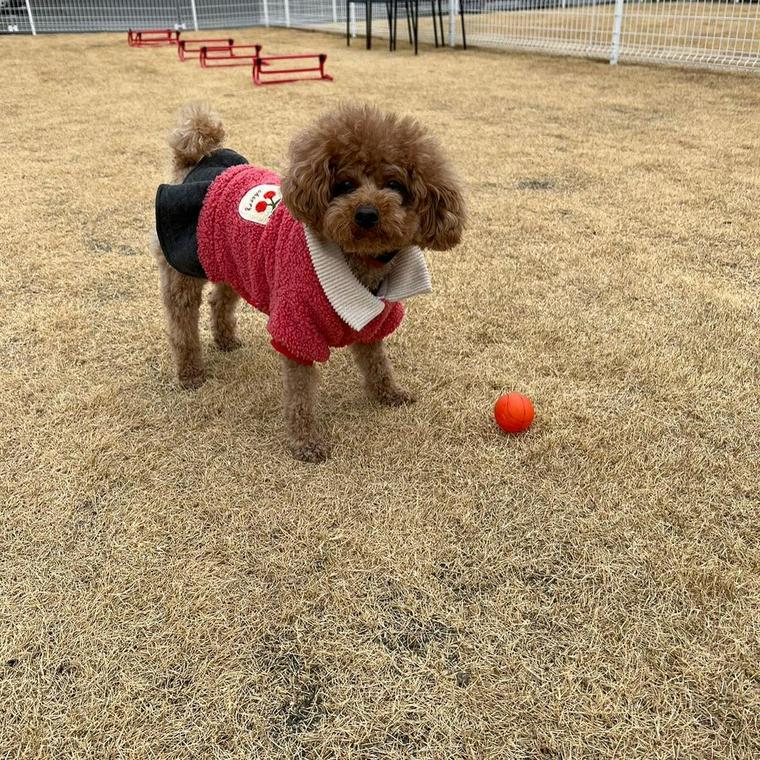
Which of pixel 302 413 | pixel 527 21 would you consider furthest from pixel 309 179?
pixel 527 21

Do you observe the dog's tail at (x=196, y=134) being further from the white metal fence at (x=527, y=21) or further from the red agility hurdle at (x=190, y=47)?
the red agility hurdle at (x=190, y=47)

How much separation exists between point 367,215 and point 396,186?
0.49 feet

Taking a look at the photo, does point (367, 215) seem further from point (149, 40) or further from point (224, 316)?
point (149, 40)

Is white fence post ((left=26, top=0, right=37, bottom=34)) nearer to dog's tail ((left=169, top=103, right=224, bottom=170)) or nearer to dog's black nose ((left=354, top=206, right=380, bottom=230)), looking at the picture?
dog's tail ((left=169, top=103, right=224, bottom=170))

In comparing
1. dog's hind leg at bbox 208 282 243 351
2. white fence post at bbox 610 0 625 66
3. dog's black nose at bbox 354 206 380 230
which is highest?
white fence post at bbox 610 0 625 66

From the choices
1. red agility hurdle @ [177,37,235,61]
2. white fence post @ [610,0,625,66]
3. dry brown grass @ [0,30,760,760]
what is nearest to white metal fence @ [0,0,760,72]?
white fence post @ [610,0,625,66]

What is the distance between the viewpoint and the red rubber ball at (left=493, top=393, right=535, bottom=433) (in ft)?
5.97

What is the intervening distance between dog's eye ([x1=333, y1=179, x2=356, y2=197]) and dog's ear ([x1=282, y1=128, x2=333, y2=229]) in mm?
25

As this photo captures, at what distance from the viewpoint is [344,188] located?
1.57m

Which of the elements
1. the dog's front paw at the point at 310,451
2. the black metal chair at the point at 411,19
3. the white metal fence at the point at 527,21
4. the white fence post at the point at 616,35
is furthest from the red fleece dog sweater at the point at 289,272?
the black metal chair at the point at 411,19

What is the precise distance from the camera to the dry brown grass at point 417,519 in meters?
1.16

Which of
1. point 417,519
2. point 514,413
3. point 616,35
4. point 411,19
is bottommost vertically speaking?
point 417,519

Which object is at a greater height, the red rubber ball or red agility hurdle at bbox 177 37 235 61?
red agility hurdle at bbox 177 37 235 61

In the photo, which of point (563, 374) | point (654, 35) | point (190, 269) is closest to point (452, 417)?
point (563, 374)
